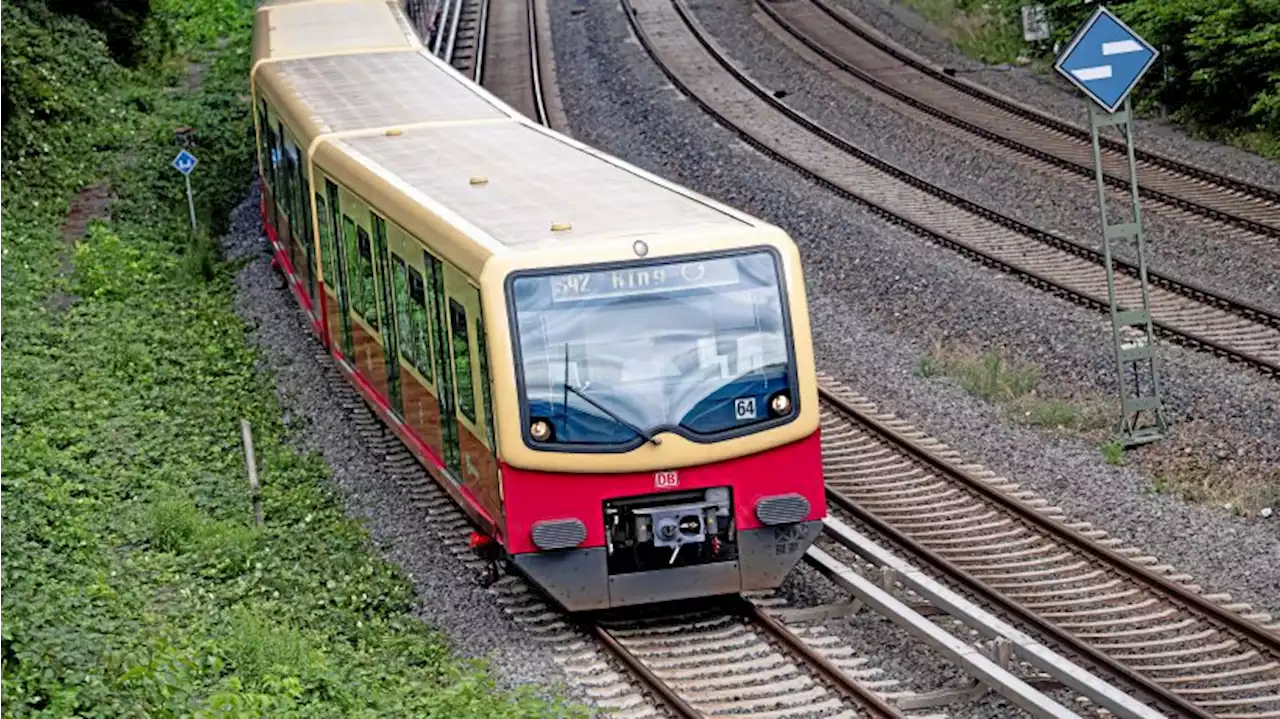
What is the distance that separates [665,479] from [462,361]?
1628mm

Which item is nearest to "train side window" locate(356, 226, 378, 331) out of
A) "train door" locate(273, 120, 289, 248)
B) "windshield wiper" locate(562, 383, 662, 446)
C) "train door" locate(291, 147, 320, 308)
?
"train door" locate(291, 147, 320, 308)

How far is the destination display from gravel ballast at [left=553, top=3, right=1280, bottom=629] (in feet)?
11.8

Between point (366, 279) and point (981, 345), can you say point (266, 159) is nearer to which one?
point (366, 279)

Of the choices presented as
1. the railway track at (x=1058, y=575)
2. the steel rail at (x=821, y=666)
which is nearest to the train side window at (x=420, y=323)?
the steel rail at (x=821, y=666)

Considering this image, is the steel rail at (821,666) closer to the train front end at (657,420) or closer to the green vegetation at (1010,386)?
the train front end at (657,420)

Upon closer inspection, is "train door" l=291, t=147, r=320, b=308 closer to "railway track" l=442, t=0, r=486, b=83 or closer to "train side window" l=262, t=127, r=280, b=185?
"train side window" l=262, t=127, r=280, b=185

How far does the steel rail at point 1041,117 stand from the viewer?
25.1 metres

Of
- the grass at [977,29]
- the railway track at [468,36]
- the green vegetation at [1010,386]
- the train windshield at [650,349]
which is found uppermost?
the train windshield at [650,349]

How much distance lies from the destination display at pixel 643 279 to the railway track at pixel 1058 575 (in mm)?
2558

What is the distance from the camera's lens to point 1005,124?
1204 inches

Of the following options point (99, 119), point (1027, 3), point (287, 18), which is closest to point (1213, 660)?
point (287, 18)

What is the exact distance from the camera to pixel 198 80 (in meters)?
37.8

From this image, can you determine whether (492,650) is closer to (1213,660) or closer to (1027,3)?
(1213,660)

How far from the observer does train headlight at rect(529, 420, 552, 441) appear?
12.5 m
